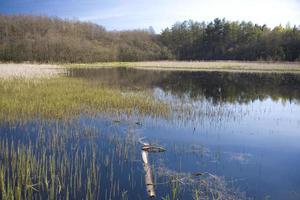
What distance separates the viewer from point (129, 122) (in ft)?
43.4

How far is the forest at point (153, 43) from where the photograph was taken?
75.3 metres

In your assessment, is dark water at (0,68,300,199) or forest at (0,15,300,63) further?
forest at (0,15,300,63)

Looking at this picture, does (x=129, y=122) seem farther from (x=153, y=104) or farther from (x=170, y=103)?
(x=170, y=103)

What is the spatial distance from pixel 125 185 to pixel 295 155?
18.1ft

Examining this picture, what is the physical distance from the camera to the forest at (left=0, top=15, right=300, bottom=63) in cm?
7531

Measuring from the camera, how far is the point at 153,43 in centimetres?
11988

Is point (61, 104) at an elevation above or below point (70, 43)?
below

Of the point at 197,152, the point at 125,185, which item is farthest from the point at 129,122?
the point at 125,185

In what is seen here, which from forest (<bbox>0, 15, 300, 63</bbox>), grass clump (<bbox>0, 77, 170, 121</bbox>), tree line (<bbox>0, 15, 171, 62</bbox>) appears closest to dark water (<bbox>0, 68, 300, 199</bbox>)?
grass clump (<bbox>0, 77, 170, 121</bbox>)

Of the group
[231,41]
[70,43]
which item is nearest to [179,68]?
[231,41]

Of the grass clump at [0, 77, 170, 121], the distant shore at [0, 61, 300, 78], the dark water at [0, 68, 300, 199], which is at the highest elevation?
the distant shore at [0, 61, 300, 78]

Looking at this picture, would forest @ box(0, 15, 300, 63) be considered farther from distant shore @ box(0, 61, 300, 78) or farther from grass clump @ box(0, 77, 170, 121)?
grass clump @ box(0, 77, 170, 121)

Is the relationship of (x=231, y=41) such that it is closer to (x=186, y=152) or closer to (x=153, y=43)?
(x=153, y=43)

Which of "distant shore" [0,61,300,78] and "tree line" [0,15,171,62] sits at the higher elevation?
"tree line" [0,15,171,62]
